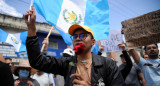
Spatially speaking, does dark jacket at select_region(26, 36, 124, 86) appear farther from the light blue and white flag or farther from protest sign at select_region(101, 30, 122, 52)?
the light blue and white flag

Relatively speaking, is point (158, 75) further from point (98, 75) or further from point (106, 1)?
point (106, 1)

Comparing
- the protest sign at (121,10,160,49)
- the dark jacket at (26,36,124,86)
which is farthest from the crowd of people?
the protest sign at (121,10,160,49)

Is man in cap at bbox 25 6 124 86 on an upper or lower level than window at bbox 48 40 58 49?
lower

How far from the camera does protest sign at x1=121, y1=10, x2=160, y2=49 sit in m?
2.85

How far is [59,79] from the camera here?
4.15 m

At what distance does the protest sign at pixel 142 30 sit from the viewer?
2.85 m

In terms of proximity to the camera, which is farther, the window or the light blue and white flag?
the window

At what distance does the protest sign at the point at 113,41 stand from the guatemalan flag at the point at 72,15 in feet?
0.64

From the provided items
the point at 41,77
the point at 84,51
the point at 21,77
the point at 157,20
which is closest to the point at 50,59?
the point at 84,51

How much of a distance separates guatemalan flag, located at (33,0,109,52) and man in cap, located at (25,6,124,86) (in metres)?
1.62

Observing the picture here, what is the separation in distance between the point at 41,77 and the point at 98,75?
3.18 m

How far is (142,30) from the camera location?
2.99m

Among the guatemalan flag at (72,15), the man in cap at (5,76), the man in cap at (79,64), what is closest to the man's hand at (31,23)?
the man in cap at (79,64)

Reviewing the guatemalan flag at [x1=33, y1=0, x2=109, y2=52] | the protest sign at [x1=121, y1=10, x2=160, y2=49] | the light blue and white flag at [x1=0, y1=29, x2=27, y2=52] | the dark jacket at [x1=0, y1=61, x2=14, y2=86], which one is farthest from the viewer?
the light blue and white flag at [x1=0, y1=29, x2=27, y2=52]
